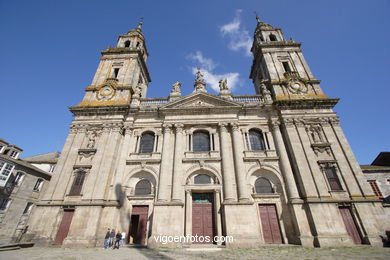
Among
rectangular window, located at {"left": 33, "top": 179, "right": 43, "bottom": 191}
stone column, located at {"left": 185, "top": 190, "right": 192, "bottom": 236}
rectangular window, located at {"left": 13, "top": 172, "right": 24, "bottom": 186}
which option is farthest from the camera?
rectangular window, located at {"left": 33, "top": 179, "right": 43, "bottom": 191}

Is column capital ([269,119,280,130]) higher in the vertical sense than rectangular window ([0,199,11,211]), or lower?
higher

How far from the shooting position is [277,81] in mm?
20797

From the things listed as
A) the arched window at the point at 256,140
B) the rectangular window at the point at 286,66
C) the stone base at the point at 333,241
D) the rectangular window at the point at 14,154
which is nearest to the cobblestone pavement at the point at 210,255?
the stone base at the point at 333,241

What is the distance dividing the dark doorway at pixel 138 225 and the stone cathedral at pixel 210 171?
0.08 m

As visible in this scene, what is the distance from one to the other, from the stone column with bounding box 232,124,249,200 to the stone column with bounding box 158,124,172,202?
563 cm

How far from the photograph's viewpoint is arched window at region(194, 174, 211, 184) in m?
16.3

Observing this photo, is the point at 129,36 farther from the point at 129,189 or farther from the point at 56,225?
the point at 56,225

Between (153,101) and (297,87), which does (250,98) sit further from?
(153,101)

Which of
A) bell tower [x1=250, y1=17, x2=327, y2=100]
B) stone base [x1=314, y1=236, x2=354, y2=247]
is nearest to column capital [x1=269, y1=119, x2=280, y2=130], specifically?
bell tower [x1=250, y1=17, x2=327, y2=100]

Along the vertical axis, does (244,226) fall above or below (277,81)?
below

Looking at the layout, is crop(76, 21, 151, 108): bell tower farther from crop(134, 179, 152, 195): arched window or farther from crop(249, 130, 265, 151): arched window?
crop(249, 130, 265, 151): arched window

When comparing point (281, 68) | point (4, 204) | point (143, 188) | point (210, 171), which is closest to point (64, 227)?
point (143, 188)

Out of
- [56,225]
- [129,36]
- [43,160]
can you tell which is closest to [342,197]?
[56,225]

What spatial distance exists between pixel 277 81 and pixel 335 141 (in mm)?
8256
